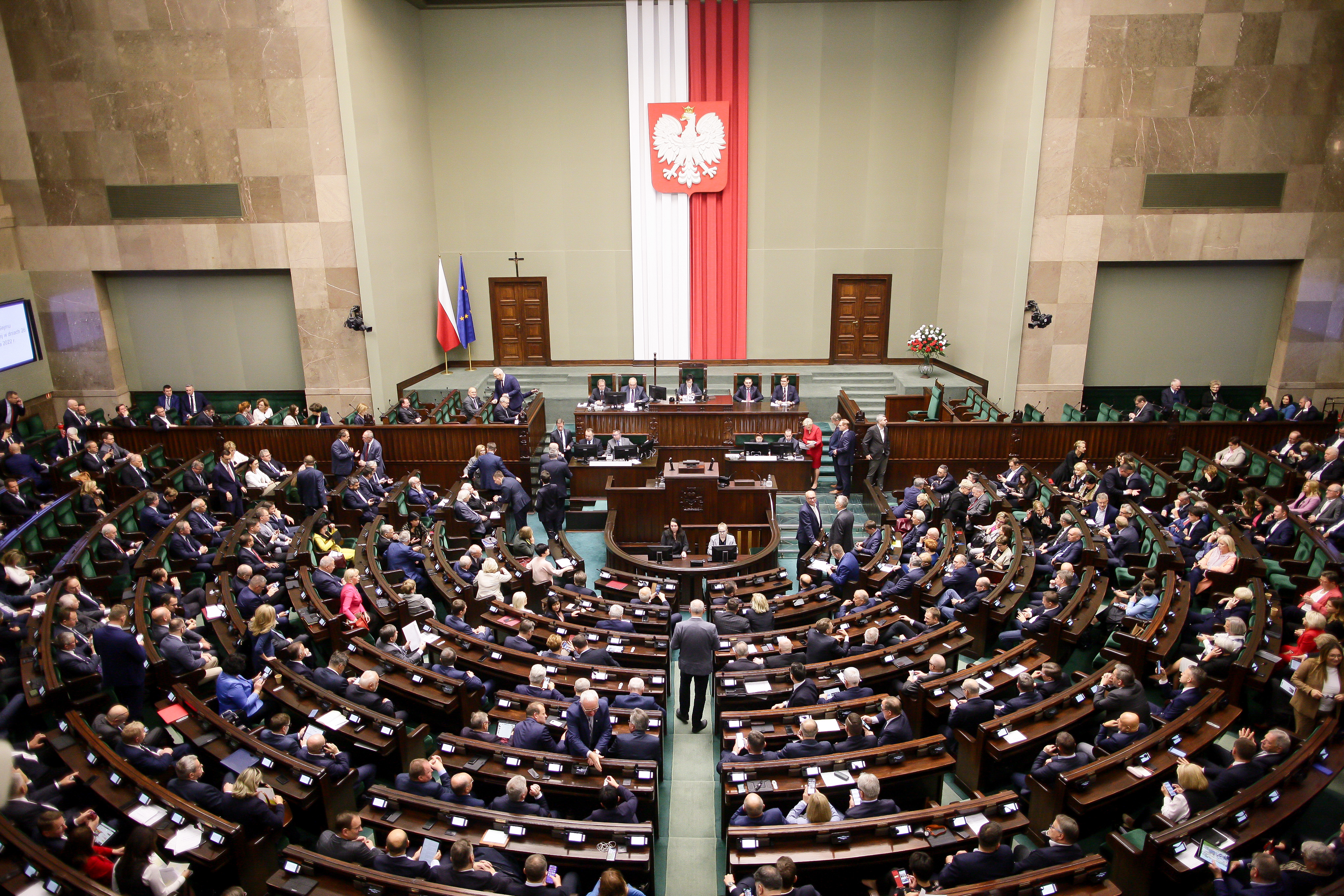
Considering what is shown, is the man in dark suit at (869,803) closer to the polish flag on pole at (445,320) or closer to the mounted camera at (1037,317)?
the mounted camera at (1037,317)

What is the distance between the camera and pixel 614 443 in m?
12.5

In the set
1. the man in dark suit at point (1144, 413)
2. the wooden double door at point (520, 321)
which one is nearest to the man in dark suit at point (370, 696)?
the man in dark suit at point (1144, 413)

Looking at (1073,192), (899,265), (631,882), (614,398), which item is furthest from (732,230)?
(631,882)

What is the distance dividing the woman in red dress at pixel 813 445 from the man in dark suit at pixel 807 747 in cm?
699

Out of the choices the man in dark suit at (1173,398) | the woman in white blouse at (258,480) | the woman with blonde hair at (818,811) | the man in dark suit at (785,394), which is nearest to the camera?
the woman with blonde hair at (818,811)

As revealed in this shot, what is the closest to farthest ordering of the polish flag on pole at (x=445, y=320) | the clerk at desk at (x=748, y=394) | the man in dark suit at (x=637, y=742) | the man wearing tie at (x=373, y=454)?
the man in dark suit at (x=637, y=742) → the man wearing tie at (x=373, y=454) → the clerk at desk at (x=748, y=394) → the polish flag on pole at (x=445, y=320)

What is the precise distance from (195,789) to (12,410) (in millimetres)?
11162

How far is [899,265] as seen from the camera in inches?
687

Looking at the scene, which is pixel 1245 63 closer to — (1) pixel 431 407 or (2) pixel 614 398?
(2) pixel 614 398

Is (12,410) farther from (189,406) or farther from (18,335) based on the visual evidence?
(189,406)

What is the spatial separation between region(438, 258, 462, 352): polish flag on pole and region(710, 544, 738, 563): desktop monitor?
9.43 m

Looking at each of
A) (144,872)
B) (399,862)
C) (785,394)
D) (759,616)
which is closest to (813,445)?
(785,394)

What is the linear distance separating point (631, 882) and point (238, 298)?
14.3m

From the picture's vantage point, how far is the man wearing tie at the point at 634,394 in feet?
46.8
